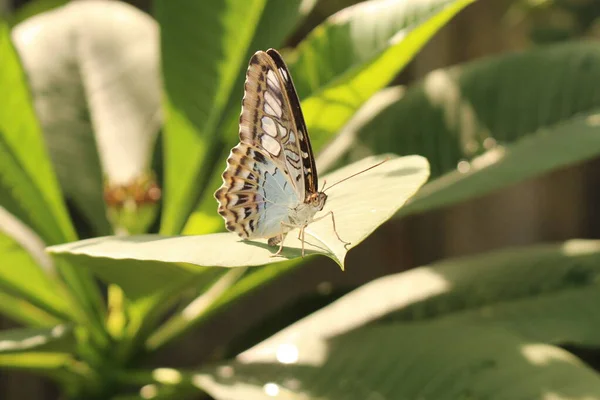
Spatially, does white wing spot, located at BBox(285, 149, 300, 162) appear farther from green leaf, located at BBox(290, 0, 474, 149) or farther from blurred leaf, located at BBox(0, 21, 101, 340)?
blurred leaf, located at BBox(0, 21, 101, 340)

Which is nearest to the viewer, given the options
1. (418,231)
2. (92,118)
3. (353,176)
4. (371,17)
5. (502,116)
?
(353,176)

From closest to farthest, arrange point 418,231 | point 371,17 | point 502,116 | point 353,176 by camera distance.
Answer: point 353,176 → point 371,17 → point 502,116 → point 418,231

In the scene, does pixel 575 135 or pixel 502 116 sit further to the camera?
pixel 502 116

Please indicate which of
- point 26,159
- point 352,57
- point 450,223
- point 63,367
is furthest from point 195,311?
point 450,223

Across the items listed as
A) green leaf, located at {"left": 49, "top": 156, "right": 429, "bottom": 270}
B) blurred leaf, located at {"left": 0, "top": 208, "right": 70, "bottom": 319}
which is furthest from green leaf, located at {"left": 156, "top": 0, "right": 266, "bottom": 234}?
green leaf, located at {"left": 49, "top": 156, "right": 429, "bottom": 270}

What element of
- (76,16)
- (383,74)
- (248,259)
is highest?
(76,16)

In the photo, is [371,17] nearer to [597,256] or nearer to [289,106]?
[289,106]

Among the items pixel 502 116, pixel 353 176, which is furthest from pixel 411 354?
pixel 502 116

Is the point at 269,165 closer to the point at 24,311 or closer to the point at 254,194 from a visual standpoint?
the point at 254,194
